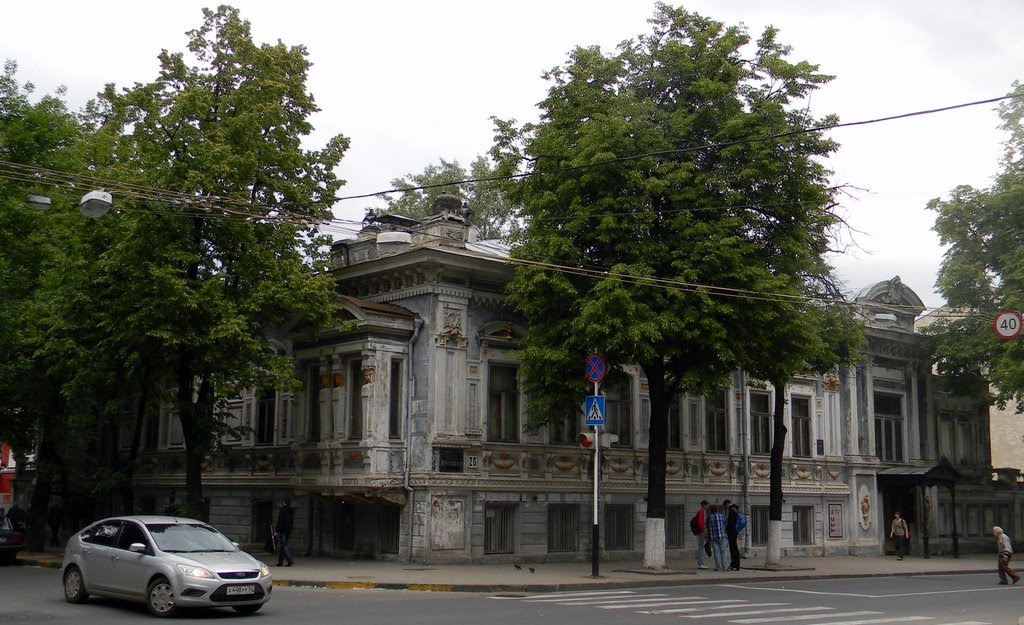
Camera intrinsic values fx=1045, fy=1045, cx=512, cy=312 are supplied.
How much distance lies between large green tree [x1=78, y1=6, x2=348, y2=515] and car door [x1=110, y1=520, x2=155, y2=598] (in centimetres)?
755

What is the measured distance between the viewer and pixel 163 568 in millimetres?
15203

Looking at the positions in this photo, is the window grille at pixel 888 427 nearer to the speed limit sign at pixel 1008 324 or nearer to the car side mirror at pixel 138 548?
the speed limit sign at pixel 1008 324

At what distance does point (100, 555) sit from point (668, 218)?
14.6 metres

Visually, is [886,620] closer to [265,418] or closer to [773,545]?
[773,545]

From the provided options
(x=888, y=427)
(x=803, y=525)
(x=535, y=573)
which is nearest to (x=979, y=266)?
(x=888, y=427)

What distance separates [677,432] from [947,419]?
50.9ft

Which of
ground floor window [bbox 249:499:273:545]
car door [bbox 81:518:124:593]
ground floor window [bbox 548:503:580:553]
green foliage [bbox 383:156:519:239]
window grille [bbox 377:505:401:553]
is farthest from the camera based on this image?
green foliage [bbox 383:156:519:239]

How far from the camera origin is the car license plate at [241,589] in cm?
1512

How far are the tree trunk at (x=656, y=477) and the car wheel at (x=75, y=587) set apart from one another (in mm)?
13355

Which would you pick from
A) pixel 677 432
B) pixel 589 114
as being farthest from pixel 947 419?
pixel 589 114

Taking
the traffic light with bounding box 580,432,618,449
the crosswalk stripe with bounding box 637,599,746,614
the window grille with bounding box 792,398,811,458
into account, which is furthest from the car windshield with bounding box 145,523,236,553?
the window grille with bounding box 792,398,811,458

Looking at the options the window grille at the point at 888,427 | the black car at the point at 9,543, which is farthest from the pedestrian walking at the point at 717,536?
the black car at the point at 9,543

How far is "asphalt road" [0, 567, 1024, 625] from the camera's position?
Answer: 15281mm

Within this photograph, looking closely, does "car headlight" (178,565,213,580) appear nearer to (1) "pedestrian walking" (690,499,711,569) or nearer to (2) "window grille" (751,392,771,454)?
(1) "pedestrian walking" (690,499,711,569)
